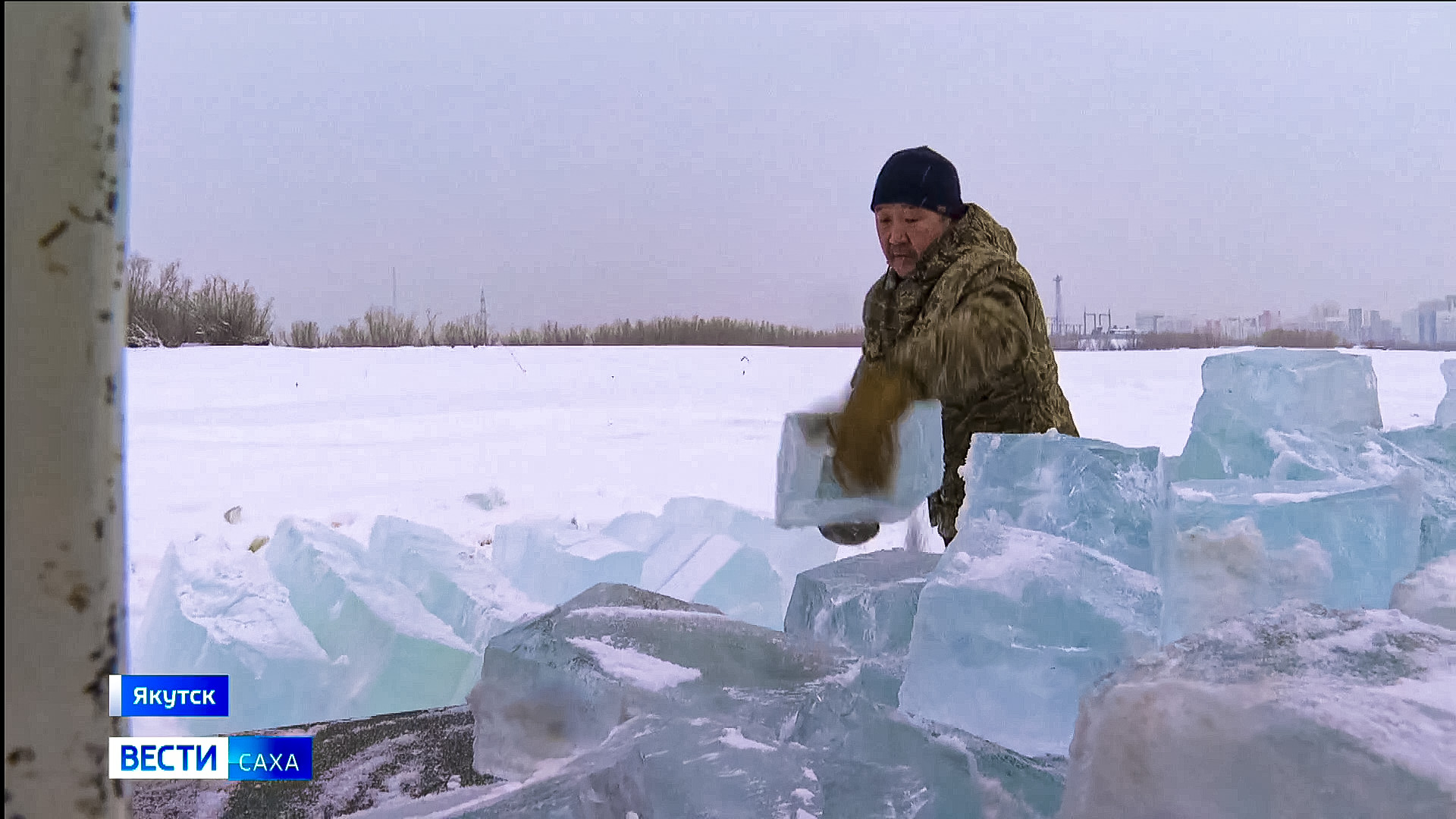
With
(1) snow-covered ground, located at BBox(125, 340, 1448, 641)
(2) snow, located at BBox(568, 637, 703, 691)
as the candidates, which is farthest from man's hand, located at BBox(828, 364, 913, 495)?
(1) snow-covered ground, located at BBox(125, 340, 1448, 641)

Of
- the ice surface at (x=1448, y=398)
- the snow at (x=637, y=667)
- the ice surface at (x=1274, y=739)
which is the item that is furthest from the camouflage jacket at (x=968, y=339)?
the ice surface at (x=1448, y=398)

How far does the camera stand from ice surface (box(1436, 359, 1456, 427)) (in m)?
1.77

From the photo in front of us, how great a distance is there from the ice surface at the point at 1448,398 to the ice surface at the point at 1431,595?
3.32ft

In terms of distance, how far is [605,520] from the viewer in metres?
2.52

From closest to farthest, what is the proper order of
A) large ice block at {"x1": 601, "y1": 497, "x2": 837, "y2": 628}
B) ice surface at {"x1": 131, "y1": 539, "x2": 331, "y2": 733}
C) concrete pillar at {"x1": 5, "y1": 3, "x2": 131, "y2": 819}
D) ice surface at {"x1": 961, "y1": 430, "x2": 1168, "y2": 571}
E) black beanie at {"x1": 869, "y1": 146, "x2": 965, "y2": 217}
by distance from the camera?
concrete pillar at {"x1": 5, "y1": 3, "x2": 131, "y2": 819}, ice surface at {"x1": 961, "y1": 430, "x2": 1168, "y2": 571}, black beanie at {"x1": 869, "y1": 146, "x2": 965, "y2": 217}, ice surface at {"x1": 131, "y1": 539, "x2": 331, "y2": 733}, large ice block at {"x1": 601, "y1": 497, "x2": 837, "y2": 628}

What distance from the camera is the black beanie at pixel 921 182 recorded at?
141cm

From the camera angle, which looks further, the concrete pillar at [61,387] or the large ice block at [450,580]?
the large ice block at [450,580]

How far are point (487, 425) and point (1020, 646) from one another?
2.60m

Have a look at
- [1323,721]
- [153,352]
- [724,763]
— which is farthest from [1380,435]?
[153,352]

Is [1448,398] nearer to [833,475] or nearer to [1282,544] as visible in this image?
[1282,544]

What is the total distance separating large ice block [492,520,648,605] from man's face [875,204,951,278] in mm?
922

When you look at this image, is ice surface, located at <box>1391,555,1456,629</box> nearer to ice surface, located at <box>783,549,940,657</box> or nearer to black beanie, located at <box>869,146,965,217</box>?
ice surface, located at <box>783,549,940,657</box>

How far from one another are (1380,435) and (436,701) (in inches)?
65.0

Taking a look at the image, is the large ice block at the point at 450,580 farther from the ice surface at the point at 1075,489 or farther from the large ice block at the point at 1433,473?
the large ice block at the point at 1433,473
